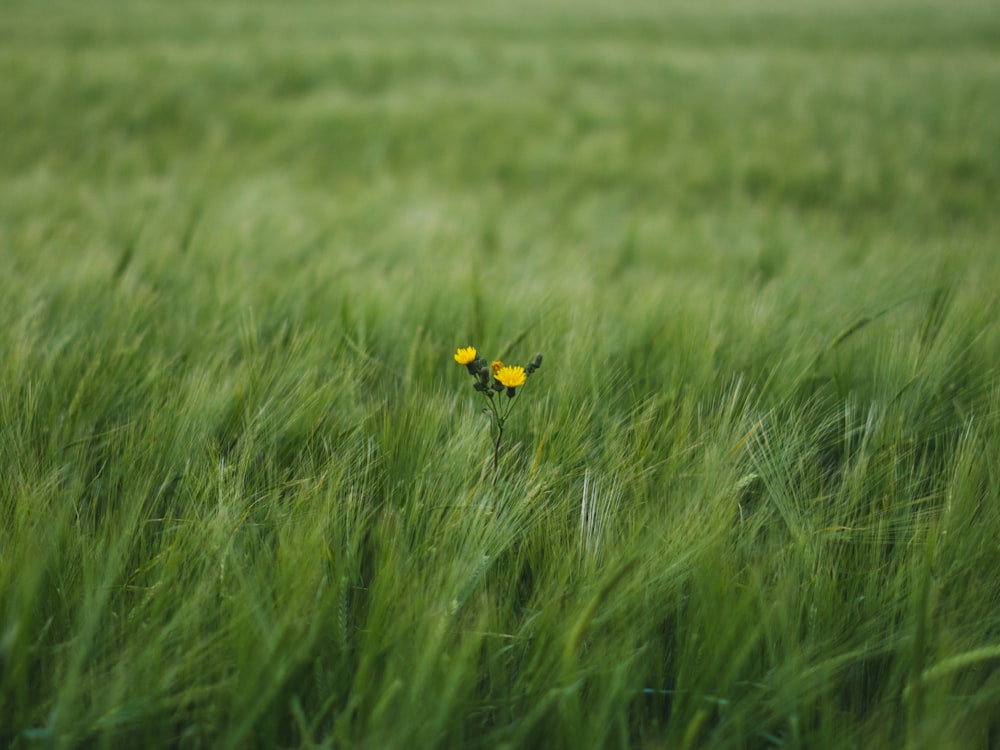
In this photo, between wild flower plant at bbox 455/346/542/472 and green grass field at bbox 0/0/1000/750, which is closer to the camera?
green grass field at bbox 0/0/1000/750

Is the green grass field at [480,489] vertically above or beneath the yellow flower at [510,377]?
beneath

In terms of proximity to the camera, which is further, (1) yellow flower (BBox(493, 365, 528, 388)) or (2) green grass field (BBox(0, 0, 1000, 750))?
(1) yellow flower (BBox(493, 365, 528, 388))

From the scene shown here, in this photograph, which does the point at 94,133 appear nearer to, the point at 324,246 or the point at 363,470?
the point at 324,246

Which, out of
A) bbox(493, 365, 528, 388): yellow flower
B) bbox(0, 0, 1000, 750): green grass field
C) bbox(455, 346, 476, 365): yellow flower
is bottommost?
bbox(0, 0, 1000, 750): green grass field

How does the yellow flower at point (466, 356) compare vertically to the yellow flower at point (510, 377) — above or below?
above

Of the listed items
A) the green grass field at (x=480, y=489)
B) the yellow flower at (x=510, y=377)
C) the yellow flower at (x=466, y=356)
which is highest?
the yellow flower at (x=466, y=356)

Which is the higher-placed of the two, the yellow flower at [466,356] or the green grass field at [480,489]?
the yellow flower at [466,356]

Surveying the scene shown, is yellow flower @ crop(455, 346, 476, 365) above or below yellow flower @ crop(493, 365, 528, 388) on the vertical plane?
above

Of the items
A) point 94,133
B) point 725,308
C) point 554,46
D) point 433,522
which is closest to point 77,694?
point 433,522

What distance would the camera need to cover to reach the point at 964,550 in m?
0.59

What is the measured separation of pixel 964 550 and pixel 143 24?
7981 millimetres

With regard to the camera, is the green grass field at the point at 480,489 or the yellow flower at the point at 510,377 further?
the yellow flower at the point at 510,377

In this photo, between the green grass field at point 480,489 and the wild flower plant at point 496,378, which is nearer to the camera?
the green grass field at point 480,489

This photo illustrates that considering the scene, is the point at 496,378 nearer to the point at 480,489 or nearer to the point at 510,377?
the point at 510,377
